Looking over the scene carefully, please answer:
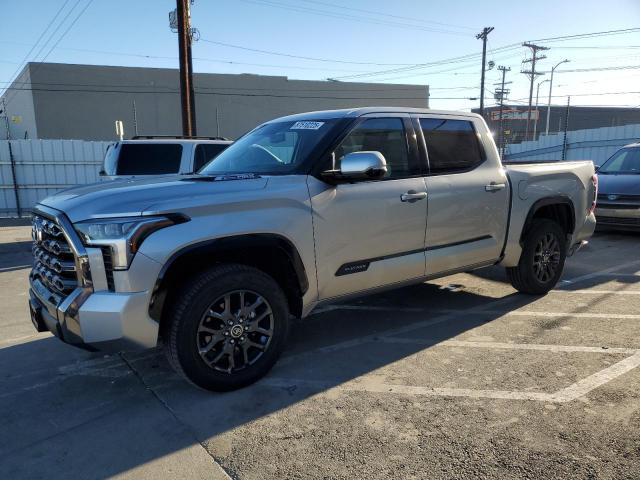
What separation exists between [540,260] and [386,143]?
2.51 m

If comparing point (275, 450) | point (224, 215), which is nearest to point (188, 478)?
point (275, 450)

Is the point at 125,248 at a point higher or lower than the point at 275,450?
higher

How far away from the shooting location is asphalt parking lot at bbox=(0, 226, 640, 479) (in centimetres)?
260

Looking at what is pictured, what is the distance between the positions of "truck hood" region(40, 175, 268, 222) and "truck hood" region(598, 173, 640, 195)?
842 centimetres

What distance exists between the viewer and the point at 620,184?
366 inches

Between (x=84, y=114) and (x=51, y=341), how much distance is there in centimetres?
3684

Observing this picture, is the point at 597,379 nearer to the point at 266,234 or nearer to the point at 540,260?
the point at 540,260

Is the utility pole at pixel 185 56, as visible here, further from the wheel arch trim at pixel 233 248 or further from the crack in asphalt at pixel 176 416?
the wheel arch trim at pixel 233 248

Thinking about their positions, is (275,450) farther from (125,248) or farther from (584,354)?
(584,354)

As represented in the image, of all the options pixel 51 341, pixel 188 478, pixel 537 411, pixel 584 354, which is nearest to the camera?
pixel 188 478

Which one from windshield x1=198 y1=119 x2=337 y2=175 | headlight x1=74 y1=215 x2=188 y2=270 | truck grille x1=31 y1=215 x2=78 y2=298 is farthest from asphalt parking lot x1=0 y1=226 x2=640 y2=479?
windshield x1=198 y1=119 x2=337 y2=175

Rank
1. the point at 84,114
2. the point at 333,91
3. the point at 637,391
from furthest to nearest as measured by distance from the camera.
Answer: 1. the point at 333,91
2. the point at 84,114
3. the point at 637,391

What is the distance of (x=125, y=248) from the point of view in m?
2.85

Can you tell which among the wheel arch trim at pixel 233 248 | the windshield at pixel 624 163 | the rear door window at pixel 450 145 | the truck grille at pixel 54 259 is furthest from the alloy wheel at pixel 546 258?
the windshield at pixel 624 163
